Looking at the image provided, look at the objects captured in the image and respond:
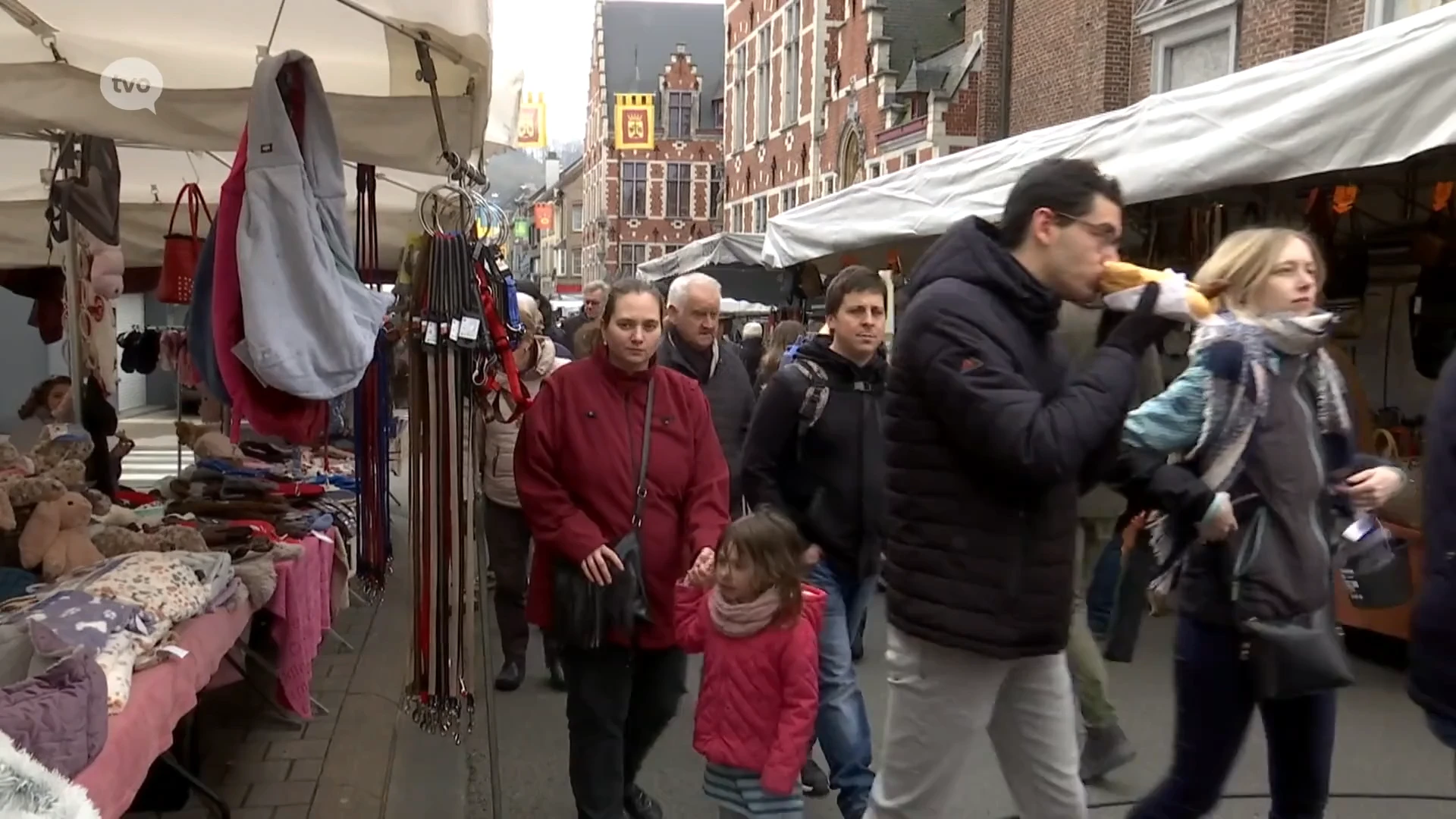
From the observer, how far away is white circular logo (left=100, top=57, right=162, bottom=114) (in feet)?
13.8

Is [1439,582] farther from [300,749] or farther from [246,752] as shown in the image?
[246,752]

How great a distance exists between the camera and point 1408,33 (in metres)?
Answer: 4.48

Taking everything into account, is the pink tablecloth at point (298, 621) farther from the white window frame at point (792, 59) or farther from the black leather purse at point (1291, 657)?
the white window frame at point (792, 59)

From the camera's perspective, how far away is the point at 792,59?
110 feet

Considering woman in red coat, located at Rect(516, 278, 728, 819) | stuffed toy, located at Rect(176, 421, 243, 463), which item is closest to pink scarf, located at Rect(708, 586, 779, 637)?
woman in red coat, located at Rect(516, 278, 728, 819)

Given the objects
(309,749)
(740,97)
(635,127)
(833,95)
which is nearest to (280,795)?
(309,749)

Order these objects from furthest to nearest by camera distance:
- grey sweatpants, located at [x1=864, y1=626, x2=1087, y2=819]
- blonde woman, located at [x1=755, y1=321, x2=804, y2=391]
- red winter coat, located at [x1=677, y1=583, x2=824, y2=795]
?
blonde woman, located at [x1=755, y1=321, x2=804, y2=391] < red winter coat, located at [x1=677, y1=583, x2=824, y2=795] < grey sweatpants, located at [x1=864, y1=626, x2=1087, y2=819]

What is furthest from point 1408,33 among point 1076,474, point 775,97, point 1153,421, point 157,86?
point 775,97

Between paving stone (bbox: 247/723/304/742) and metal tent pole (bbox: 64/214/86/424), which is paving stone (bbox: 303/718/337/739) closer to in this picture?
paving stone (bbox: 247/723/304/742)

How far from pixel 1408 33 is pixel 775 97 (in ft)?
102

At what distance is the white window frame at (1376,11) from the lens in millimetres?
11336

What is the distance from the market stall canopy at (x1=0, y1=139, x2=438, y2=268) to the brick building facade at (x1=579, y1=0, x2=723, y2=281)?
50.8 meters

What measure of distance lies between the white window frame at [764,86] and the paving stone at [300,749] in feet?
104

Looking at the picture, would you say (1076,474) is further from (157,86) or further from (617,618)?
(157,86)
